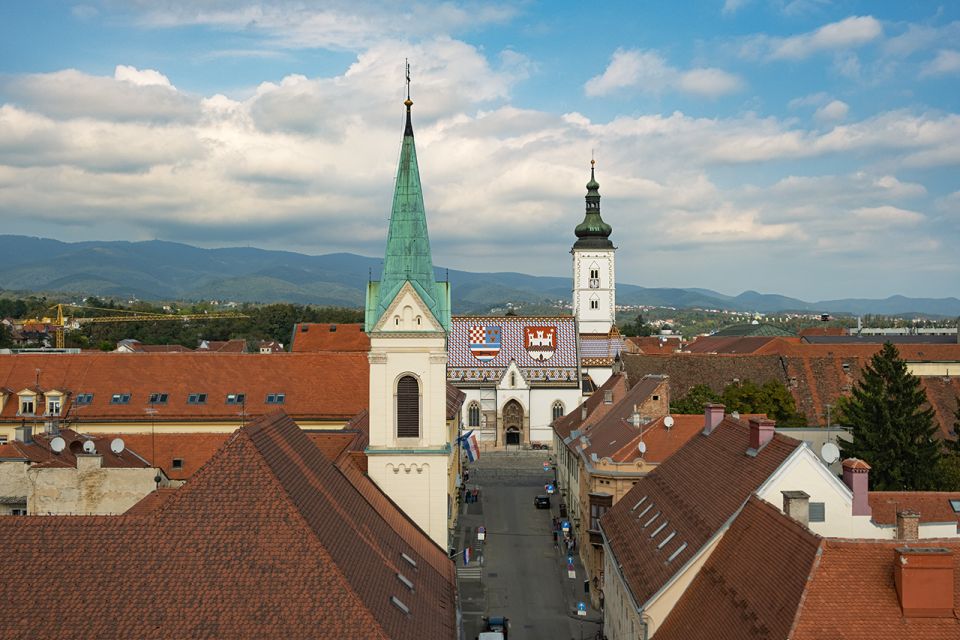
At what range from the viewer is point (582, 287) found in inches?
4970

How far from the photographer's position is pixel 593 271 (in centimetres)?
12706

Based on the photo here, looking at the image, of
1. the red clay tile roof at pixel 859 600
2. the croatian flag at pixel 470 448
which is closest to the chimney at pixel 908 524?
the red clay tile roof at pixel 859 600

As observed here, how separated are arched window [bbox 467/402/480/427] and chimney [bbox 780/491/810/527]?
234 feet

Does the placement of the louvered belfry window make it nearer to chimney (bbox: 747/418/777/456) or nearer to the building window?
chimney (bbox: 747/418/777/456)

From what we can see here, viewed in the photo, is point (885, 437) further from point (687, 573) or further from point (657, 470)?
point (687, 573)

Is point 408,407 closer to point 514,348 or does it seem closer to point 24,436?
point 24,436

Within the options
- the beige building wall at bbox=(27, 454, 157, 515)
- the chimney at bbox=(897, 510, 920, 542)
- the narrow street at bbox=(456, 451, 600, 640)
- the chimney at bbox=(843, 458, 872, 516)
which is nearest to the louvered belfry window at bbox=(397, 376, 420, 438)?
the narrow street at bbox=(456, 451, 600, 640)

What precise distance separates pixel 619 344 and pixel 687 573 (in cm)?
7787

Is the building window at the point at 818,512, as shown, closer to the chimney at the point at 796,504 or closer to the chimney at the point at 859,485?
the chimney at the point at 859,485

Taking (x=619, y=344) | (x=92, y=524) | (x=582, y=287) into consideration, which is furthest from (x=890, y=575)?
(x=582, y=287)

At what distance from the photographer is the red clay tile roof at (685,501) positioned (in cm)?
2516

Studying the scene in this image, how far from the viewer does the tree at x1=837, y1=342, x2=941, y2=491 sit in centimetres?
4450

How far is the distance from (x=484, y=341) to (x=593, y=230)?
37.1 meters

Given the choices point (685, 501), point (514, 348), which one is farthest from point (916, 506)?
point (514, 348)
